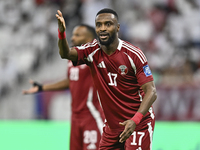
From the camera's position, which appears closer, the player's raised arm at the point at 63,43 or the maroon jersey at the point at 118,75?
the player's raised arm at the point at 63,43

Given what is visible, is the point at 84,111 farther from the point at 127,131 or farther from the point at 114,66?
the point at 127,131

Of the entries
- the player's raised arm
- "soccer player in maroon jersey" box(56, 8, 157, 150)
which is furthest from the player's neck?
the player's raised arm

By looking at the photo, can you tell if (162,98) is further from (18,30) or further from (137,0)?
(18,30)

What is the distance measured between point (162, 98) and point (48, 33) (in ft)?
13.1

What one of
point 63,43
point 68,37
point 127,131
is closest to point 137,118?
point 127,131

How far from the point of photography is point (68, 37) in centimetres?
993

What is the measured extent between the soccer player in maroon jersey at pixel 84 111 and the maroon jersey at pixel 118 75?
1201 mm

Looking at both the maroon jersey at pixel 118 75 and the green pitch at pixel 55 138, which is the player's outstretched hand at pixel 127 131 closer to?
the maroon jersey at pixel 118 75

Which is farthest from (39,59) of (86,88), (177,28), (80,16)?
(86,88)

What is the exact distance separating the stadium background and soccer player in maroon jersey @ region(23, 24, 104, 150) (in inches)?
155

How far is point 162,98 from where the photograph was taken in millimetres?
9305

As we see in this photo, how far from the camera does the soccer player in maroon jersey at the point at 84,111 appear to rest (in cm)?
491

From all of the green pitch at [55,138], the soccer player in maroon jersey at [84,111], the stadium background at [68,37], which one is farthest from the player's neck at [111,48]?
the stadium background at [68,37]

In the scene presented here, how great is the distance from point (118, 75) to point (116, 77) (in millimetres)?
34
